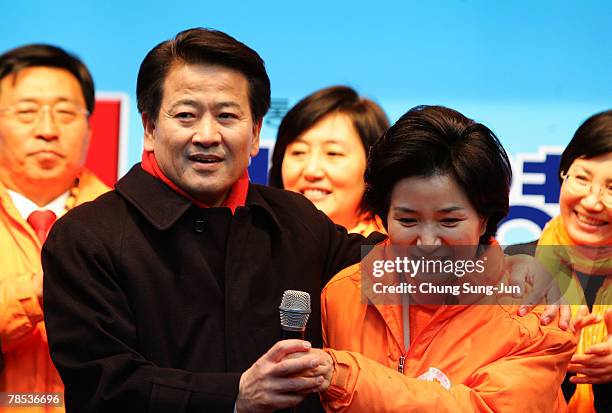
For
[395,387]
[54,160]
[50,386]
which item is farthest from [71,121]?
[395,387]

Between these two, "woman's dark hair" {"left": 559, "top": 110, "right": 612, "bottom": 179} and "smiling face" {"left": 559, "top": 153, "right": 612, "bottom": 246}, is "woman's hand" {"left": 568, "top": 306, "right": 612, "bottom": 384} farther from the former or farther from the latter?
"woman's dark hair" {"left": 559, "top": 110, "right": 612, "bottom": 179}

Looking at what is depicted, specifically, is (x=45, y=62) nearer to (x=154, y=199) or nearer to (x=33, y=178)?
(x=33, y=178)

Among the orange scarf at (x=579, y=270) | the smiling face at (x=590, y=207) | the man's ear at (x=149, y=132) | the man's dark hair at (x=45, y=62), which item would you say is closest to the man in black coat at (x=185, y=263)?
the man's ear at (x=149, y=132)

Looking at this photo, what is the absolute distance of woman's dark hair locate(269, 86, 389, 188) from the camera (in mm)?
2676

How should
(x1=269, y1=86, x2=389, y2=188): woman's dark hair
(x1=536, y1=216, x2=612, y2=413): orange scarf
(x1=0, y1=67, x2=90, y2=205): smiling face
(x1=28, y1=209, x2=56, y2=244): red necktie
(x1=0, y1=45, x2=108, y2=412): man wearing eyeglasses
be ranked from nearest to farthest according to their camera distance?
(x1=536, y1=216, x2=612, y2=413): orange scarf → (x1=0, y1=45, x2=108, y2=412): man wearing eyeglasses → (x1=28, y1=209, x2=56, y2=244): red necktie → (x1=0, y1=67, x2=90, y2=205): smiling face → (x1=269, y1=86, x2=389, y2=188): woman's dark hair

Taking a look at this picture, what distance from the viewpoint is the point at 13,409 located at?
226cm

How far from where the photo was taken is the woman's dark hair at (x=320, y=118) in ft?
8.78

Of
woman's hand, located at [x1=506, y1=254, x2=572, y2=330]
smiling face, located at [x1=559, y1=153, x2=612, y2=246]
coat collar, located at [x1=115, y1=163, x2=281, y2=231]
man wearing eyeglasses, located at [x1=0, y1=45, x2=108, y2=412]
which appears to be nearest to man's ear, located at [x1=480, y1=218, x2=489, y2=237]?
woman's hand, located at [x1=506, y1=254, x2=572, y2=330]

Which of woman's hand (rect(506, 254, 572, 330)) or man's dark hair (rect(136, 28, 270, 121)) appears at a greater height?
man's dark hair (rect(136, 28, 270, 121))

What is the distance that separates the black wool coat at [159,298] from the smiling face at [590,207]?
2.37 ft

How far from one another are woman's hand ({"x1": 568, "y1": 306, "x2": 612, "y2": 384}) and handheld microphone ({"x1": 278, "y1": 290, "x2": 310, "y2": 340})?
2.19 feet

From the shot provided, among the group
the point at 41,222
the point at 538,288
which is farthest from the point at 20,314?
the point at 538,288

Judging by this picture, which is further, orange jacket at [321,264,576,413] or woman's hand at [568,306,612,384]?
woman's hand at [568,306,612,384]

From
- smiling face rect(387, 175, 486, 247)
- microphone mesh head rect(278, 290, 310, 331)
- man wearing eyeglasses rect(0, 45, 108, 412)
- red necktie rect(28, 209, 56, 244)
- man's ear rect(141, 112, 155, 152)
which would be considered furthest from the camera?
red necktie rect(28, 209, 56, 244)
